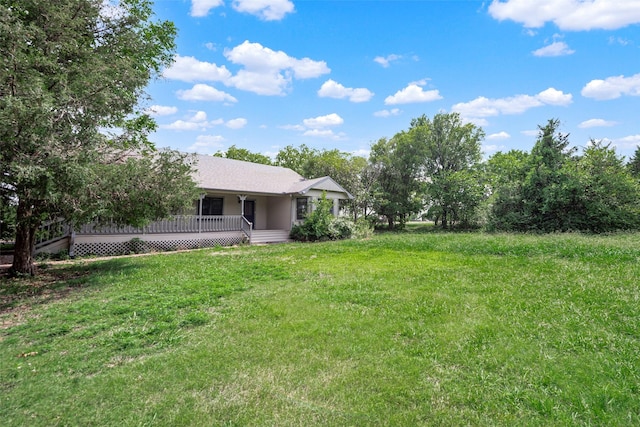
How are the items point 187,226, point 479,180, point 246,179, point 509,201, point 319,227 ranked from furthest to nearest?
point 479,180 → point 509,201 → point 246,179 → point 319,227 → point 187,226

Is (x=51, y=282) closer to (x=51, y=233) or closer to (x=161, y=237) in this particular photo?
(x=51, y=233)

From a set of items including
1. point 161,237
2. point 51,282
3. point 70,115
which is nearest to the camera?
point 70,115

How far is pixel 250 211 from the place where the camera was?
63.4 feet

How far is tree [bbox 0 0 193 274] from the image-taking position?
17.8 ft

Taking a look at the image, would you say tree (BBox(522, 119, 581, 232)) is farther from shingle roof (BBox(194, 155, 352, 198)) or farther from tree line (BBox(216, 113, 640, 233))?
shingle roof (BBox(194, 155, 352, 198))

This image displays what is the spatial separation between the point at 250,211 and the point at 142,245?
7209 mm

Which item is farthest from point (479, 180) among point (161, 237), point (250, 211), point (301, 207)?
point (161, 237)

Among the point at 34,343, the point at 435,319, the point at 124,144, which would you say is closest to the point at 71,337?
the point at 34,343

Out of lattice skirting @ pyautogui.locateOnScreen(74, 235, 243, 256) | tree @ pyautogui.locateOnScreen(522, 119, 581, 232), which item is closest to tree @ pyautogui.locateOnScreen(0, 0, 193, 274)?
lattice skirting @ pyautogui.locateOnScreen(74, 235, 243, 256)

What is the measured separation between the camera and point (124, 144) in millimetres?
8562

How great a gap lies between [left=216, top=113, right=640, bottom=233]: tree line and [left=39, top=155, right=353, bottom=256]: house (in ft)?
21.3

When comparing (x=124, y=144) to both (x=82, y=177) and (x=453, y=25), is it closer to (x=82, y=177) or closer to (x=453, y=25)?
(x=82, y=177)

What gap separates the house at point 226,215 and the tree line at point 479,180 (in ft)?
21.3

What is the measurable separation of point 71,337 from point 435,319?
5.26 m
